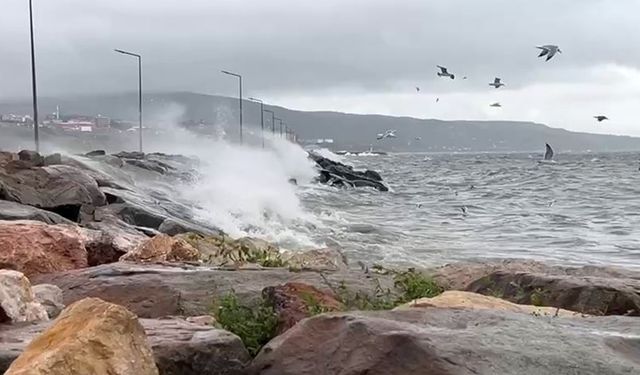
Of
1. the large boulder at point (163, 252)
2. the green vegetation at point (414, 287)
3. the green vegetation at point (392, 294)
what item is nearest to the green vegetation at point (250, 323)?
the green vegetation at point (392, 294)

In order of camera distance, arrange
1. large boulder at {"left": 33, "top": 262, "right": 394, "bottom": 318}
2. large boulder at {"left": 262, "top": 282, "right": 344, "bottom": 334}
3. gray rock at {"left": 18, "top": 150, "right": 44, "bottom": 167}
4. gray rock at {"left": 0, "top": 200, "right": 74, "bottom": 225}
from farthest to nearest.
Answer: gray rock at {"left": 18, "top": 150, "right": 44, "bottom": 167} < gray rock at {"left": 0, "top": 200, "right": 74, "bottom": 225} < large boulder at {"left": 33, "top": 262, "right": 394, "bottom": 318} < large boulder at {"left": 262, "top": 282, "right": 344, "bottom": 334}

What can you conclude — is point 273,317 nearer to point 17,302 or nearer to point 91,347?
point 17,302

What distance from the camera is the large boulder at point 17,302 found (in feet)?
16.7

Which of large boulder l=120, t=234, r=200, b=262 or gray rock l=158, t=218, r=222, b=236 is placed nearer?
large boulder l=120, t=234, r=200, b=262

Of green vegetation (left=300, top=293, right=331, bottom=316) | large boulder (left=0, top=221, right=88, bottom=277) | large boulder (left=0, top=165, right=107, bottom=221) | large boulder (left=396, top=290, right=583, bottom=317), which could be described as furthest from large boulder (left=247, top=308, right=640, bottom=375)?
large boulder (left=0, top=165, right=107, bottom=221)

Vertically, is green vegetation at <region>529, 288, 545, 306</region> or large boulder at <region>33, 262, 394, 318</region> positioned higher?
large boulder at <region>33, 262, 394, 318</region>

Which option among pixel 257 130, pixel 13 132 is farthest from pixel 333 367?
pixel 257 130

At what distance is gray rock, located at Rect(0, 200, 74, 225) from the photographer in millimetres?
11273

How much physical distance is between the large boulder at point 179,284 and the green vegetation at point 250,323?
55 cm

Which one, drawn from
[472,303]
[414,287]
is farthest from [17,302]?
[414,287]

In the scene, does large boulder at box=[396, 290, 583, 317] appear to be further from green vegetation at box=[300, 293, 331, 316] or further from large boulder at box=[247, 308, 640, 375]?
large boulder at box=[247, 308, 640, 375]

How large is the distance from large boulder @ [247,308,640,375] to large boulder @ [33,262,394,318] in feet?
5.28

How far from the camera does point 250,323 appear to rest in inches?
207

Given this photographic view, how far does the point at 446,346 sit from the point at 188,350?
4.07 feet
